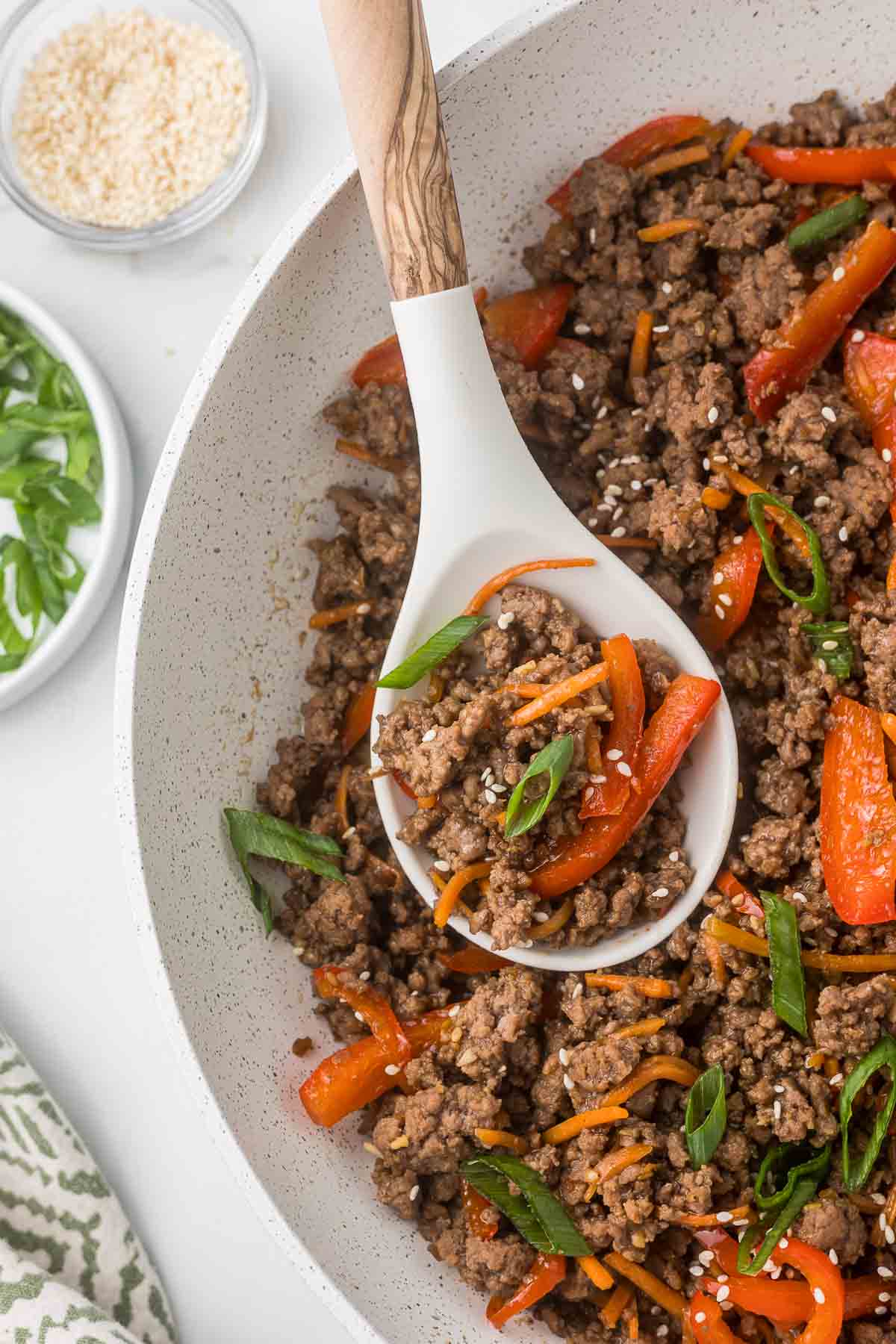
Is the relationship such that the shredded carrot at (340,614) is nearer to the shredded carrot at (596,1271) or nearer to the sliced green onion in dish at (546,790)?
the sliced green onion in dish at (546,790)

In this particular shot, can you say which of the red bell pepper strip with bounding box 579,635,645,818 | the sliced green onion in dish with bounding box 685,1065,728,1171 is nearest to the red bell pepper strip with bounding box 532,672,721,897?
the red bell pepper strip with bounding box 579,635,645,818

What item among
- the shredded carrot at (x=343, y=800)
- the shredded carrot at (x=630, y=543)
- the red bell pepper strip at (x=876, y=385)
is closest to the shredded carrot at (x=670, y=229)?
the red bell pepper strip at (x=876, y=385)

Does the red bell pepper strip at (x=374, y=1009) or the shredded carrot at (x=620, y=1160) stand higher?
the red bell pepper strip at (x=374, y=1009)

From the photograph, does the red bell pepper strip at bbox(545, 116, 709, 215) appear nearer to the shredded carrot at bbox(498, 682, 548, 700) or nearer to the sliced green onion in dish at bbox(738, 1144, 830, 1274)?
the shredded carrot at bbox(498, 682, 548, 700)

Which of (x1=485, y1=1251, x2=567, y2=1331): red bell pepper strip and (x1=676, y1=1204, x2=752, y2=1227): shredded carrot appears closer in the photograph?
(x1=676, y1=1204, x2=752, y2=1227): shredded carrot

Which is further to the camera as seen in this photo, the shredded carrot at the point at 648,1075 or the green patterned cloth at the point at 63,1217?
the green patterned cloth at the point at 63,1217

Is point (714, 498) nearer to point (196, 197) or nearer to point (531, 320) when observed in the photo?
point (531, 320)

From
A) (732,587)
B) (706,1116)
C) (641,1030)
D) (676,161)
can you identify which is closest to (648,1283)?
(706,1116)
